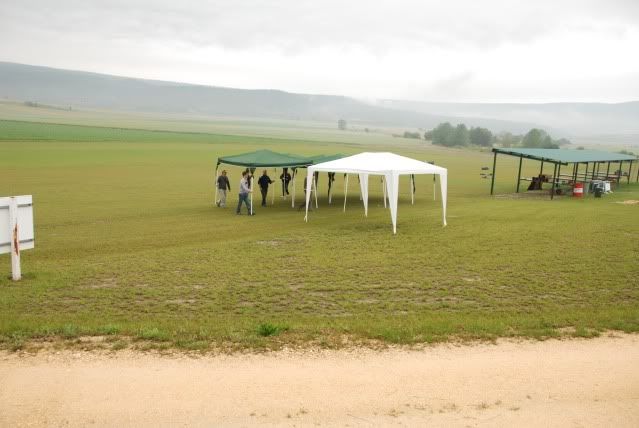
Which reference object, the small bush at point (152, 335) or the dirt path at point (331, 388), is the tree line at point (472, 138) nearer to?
the dirt path at point (331, 388)

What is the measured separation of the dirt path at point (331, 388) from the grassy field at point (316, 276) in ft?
1.94

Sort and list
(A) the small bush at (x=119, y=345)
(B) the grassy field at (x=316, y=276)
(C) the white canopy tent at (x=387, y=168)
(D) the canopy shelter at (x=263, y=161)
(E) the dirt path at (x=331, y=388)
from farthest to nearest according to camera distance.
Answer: (D) the canopy shelter at (x=263, y=161) < (C) the white canopy tent at (x=387, y=168) < (B) the grassy field at (x=316, y=276) < (A) the small bush at (x=119, y=345) < (E) the dirt path at (x=331, y=388)

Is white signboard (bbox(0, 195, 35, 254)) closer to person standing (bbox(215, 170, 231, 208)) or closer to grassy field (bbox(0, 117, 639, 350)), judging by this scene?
grassy field (bbox(0, 117, 639, 350))

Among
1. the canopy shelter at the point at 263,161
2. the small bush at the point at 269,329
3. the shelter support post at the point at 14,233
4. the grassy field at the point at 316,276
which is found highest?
the canopy shelter at the point at 263,161

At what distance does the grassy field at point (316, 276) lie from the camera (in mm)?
8031

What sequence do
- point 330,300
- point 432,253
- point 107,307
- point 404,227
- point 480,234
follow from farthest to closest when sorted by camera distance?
point 404,227, point 480,234, point 432,253, point 330,300, point 107,307

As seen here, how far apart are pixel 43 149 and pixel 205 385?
194ft

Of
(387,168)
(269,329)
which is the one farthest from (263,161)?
(269,329)

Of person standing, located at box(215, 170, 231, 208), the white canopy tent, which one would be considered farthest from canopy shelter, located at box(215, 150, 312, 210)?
the white canopy tent

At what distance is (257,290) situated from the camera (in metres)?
10.5

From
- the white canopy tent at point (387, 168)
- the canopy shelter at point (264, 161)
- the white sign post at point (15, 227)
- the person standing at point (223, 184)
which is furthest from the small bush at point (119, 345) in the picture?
the person standing at point (223, 184)

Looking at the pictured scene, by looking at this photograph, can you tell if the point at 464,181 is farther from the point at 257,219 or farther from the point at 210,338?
the point at 210,338

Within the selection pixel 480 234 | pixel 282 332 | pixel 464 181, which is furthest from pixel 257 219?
pixel 464 181

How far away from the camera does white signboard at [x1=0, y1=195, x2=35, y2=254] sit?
10.7 metres
